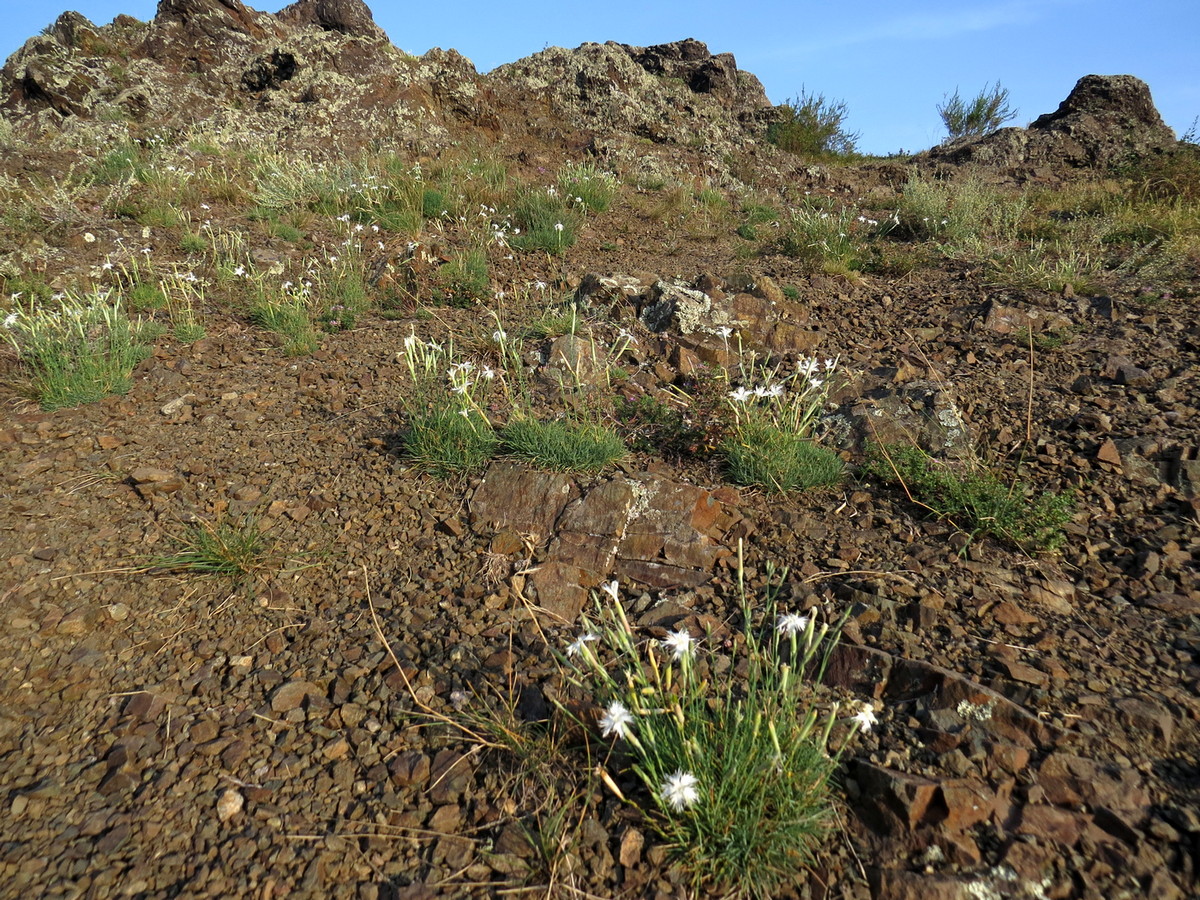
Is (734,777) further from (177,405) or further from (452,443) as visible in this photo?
(177,405)

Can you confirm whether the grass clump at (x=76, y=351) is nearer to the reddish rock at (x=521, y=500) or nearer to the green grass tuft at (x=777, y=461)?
the reddish rock at (x=521, y=500)

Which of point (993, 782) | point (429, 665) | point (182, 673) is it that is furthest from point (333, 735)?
point (993, 782)

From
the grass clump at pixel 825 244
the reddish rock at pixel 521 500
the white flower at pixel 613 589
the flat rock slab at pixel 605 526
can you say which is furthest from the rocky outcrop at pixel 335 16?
the white flower at pixel 613 589

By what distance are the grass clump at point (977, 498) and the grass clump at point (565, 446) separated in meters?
1.34

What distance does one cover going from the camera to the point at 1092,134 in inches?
446

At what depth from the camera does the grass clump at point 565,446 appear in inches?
135

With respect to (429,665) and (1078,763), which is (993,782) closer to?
(1078,763)

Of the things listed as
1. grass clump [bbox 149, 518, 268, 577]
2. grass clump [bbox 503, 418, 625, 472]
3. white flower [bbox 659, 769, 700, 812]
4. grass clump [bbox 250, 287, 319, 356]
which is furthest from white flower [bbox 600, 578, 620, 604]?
grass clump [bbox 250, 287, 319, 356]

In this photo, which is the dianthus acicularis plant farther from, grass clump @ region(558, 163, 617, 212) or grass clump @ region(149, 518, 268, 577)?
grass clump @ region(558, 163, 617, 212)

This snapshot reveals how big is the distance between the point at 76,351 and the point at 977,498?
5.30 meters

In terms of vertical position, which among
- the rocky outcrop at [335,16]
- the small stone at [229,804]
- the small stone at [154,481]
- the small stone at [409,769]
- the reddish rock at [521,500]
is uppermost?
the rocky outcrop at [335,16]

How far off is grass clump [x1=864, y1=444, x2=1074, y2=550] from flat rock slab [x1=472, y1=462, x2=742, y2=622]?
2.86 feet

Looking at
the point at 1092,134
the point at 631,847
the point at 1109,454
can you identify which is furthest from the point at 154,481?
the point at 1092,134

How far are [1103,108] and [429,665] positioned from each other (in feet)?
47.7
